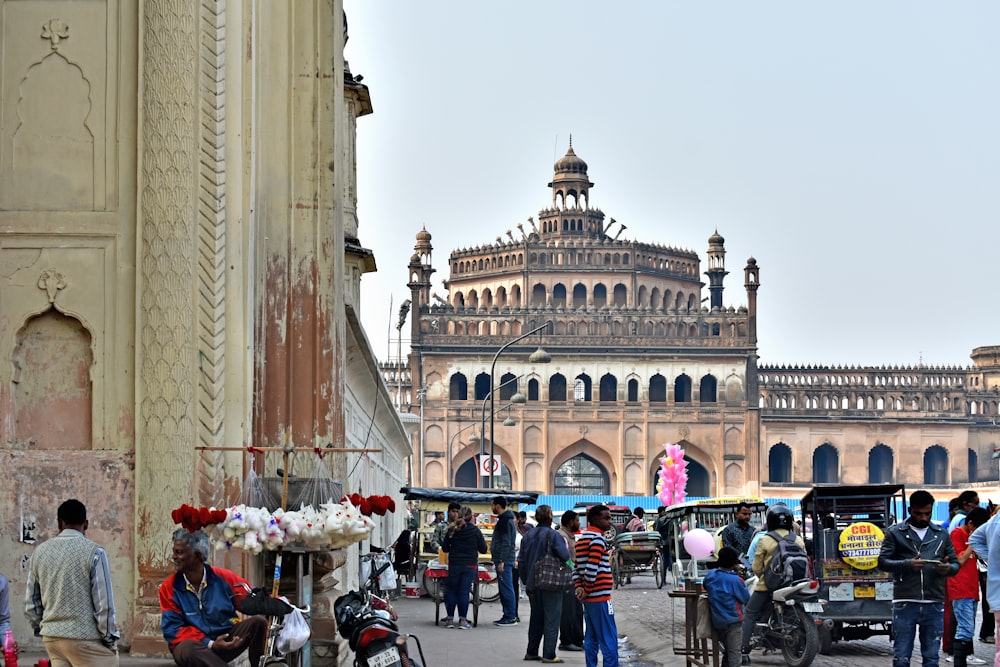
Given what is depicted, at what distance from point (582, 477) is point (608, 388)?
3.85m

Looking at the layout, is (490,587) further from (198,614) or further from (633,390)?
(633,390)

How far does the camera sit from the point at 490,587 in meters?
22.2

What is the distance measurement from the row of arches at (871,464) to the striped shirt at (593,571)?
189 feet

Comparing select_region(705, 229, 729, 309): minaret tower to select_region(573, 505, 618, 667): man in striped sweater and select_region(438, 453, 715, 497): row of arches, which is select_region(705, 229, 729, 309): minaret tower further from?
select_region(573, 505, 618, 667): man in striped sweater

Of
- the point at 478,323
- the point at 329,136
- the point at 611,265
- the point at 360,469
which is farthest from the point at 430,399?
the point at 329,136

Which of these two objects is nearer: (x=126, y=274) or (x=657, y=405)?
(x=126, y=274)

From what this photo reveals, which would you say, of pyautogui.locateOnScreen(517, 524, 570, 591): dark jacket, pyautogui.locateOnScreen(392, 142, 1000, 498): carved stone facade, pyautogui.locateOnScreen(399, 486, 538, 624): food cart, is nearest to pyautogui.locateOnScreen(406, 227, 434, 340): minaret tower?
pyautogui.locateOnScreen(392, 142, 1000, 498): carved stone facade

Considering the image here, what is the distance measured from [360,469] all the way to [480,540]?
12.4ft

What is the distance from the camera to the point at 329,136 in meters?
12.5

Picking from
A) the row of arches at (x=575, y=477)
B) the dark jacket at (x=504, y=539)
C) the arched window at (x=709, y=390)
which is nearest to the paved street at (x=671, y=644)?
the dark jacket at (x=504, y=539)

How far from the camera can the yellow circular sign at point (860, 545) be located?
573 inches

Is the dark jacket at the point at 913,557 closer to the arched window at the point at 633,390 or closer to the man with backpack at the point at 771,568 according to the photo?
the man with backpack at the point at 771,568

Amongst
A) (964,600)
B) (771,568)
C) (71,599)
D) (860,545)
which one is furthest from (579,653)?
(71,599)

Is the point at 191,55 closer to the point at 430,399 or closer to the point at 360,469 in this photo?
the point at 360,469
